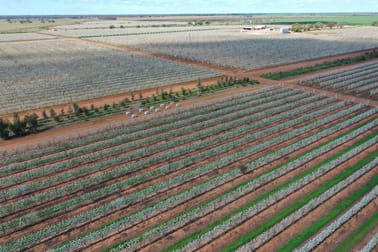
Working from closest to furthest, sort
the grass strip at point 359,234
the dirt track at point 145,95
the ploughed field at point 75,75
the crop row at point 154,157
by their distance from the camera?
1. the grass strip at point 359,234
2. the crop row at point 154,157
3. the dirt track at point 145,95
4. the ploughed field at point 75,75

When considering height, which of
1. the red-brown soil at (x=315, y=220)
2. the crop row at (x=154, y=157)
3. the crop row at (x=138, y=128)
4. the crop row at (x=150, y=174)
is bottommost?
the red-brown soil at (x=315, y=220)

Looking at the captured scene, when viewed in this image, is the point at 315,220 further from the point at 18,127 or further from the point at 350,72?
the point at 350,72

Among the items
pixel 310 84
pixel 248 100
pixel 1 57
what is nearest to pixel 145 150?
pixel 248 100

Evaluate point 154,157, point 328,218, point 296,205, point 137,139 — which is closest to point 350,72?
point 137,139

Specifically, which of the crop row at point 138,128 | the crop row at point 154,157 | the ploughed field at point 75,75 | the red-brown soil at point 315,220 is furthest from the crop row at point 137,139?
the ploughed field at point 75,75

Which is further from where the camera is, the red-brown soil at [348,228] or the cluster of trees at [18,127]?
the cluster of trees at [18,127]

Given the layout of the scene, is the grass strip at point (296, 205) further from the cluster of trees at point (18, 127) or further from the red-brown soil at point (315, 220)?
the cluster of trees at point (18, 127)
